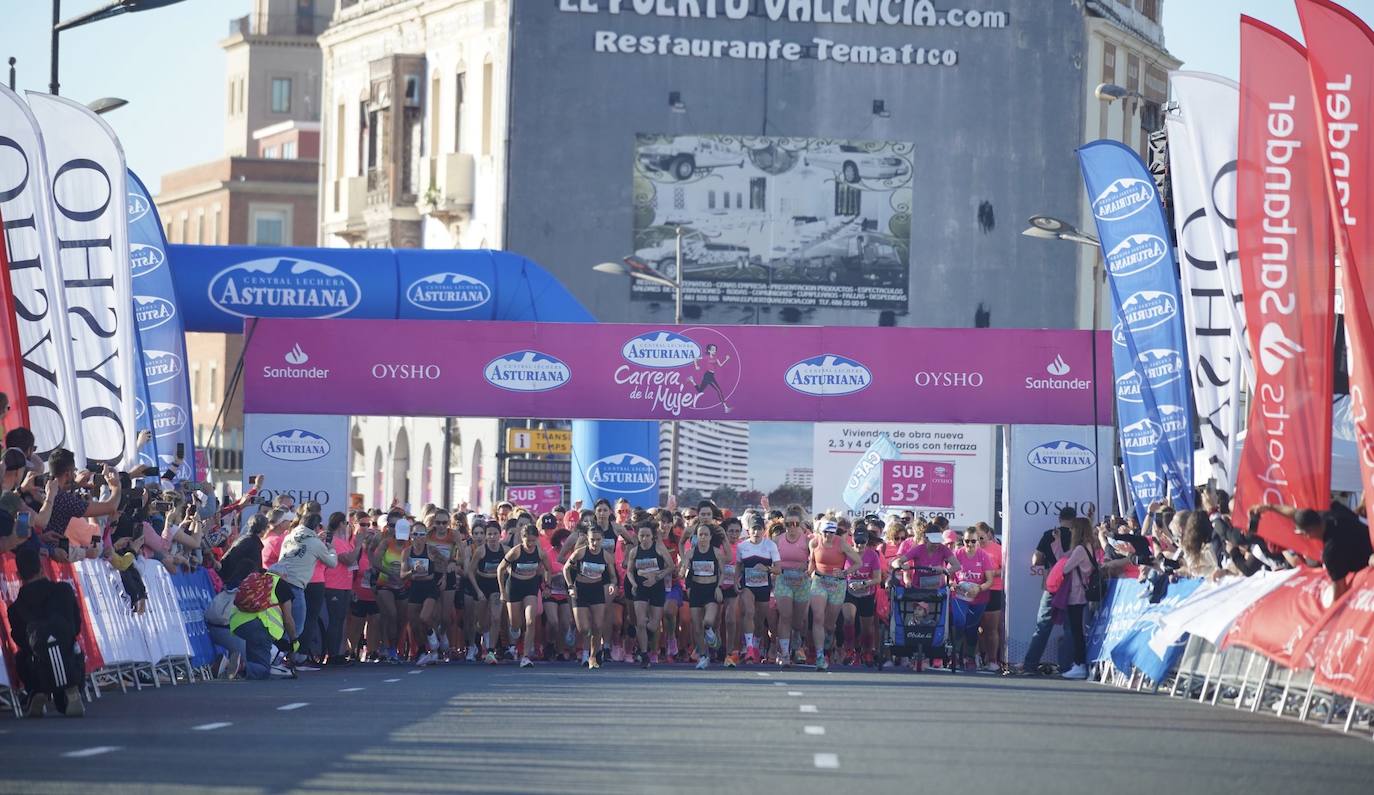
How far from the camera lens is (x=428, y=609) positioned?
1162 inches

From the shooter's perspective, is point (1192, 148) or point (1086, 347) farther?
point (1086, 347)

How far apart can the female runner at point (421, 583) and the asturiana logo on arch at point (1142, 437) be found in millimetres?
8170

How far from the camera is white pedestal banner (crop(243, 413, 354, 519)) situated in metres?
31.1

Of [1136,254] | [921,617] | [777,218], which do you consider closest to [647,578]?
[921,617]

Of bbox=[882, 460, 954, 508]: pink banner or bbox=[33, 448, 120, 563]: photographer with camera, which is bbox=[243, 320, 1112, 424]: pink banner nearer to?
bbox=[882, 460, 954, 508]: pink banner

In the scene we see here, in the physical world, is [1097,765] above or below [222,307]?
below

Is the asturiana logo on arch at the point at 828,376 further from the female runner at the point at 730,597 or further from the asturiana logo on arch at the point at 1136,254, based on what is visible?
the asturiana logo on arch at the point at 1136,254

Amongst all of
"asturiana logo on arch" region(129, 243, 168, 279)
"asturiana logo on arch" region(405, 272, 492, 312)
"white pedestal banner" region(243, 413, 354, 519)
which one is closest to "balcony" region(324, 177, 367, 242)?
"asturiana logo on arch" region(405, 272, 492, 312)

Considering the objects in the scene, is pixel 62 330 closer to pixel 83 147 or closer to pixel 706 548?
pixel 83 147

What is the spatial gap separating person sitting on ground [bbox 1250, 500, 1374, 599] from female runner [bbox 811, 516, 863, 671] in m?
10.3

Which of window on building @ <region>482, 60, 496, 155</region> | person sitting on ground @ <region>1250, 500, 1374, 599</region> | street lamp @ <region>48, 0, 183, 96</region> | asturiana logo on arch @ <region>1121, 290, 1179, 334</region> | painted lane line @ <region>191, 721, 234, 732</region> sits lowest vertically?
painted lane line @ <region>191, 721, 234, 732</region>

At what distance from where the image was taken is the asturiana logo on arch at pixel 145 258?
29422 mm

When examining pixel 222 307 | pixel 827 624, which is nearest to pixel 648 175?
pixel 222 307

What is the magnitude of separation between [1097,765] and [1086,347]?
53.4 ft
